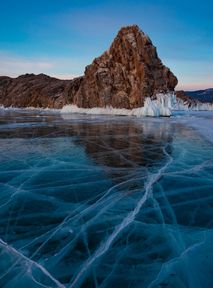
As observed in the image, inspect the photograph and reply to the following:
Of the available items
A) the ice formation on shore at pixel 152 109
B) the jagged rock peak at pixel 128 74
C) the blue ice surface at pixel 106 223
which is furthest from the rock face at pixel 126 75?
the blue ice surface at pixel 106 223

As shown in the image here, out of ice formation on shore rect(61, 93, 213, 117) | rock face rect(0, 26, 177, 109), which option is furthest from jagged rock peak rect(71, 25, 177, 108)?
ice formation on shore rect(61, 93, 213, 117)

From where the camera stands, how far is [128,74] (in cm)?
→ 5519

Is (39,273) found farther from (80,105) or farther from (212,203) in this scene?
(80,105)

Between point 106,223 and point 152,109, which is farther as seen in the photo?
point 152,109

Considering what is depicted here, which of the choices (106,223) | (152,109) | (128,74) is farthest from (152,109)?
(106,223)

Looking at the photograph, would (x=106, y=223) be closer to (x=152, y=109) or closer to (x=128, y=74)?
(x=152, y=109)

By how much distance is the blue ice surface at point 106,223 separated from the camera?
3.48 m

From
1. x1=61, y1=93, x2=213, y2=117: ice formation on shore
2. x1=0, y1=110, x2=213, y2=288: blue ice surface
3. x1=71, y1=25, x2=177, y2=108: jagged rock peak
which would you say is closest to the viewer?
x1=0, y1=110, x2=213, y2=288: blue ice surface

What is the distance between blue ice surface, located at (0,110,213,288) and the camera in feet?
11.4

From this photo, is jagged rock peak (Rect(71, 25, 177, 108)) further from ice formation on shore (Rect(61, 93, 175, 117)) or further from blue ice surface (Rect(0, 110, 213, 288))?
blue ice surface (Rect(0, 110, 213, 288))

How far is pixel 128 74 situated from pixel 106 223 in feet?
171

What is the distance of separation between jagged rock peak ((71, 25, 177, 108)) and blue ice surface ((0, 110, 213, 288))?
41.6m

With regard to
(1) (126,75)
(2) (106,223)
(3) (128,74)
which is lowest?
(2) (106,223)

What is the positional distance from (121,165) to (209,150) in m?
4.04
